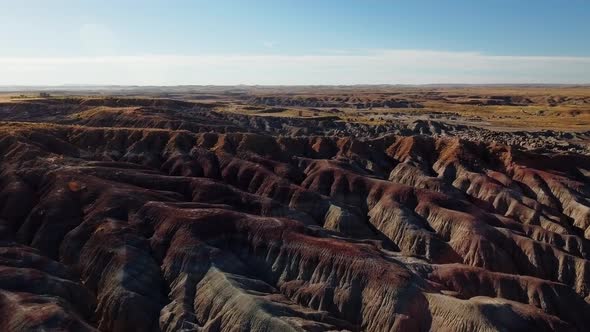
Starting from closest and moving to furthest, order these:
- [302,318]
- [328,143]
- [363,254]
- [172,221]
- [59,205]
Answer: [302,318] < [363,254] < [172,221] < [59,205] < [328,143]

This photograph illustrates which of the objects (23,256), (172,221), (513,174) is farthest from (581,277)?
(23,256)

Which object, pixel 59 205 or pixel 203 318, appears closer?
pixel 203 318

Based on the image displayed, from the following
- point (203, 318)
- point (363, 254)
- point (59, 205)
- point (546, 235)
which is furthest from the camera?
point (546, 235)

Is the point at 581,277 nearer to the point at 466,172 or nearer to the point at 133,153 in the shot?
the point at 466,172

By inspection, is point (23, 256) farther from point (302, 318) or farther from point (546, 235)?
point (546, 235)

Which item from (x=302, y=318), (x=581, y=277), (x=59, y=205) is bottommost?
(x=581, y=277)

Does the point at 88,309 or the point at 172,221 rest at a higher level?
the point at 172,221

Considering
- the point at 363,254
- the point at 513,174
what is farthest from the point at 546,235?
the point at 363,254
